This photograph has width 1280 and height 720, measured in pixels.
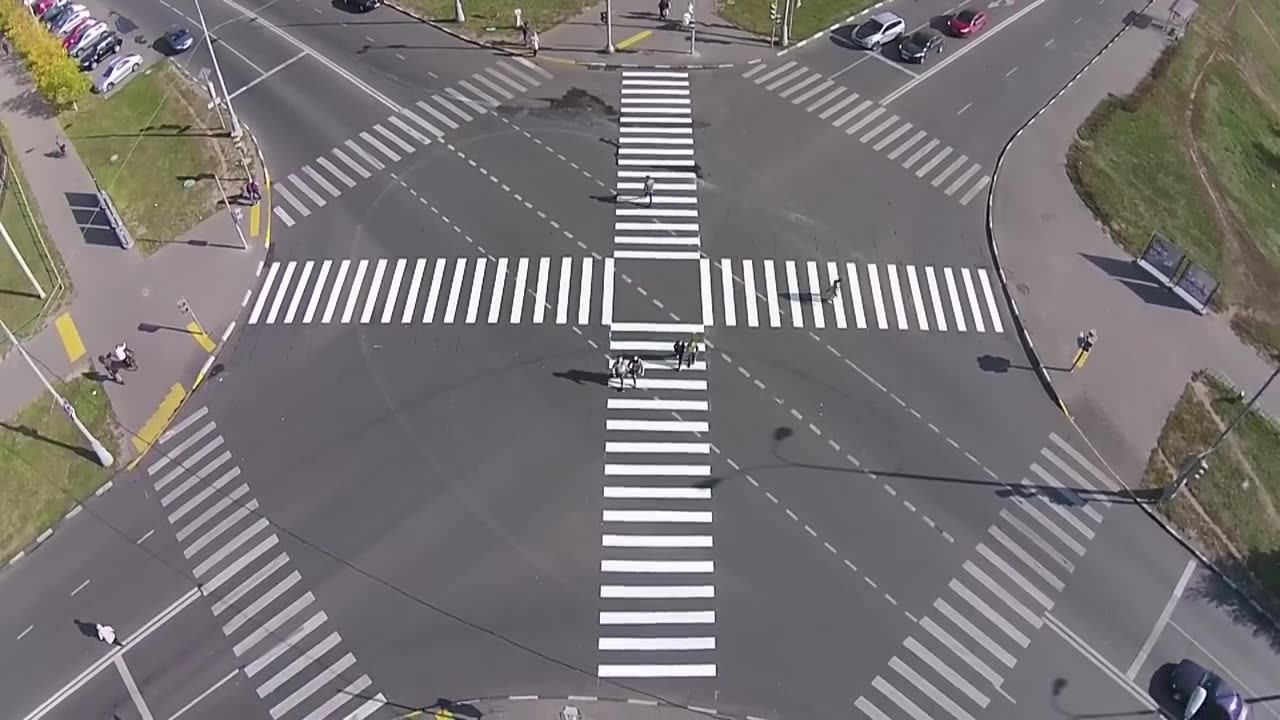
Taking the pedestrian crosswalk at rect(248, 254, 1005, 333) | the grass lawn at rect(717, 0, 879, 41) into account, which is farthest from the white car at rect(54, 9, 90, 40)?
the grass lawn at rect(717, 0, 879, 41)

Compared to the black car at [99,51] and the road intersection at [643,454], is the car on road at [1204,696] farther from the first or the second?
the black car at [99,51]

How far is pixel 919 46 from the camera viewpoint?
6225cm

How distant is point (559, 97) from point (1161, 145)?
43.1 m

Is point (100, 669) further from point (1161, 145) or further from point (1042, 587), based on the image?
point (1161, 145)

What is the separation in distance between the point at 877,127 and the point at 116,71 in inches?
2242

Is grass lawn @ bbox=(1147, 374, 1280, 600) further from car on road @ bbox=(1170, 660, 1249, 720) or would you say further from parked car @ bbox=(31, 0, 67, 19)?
parked car @ bbox=(31, 0, 67, 19)

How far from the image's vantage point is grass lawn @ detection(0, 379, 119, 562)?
40.6 meters

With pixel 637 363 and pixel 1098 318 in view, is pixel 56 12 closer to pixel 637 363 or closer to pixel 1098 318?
pixel 637 363

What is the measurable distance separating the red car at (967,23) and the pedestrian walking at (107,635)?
221ft

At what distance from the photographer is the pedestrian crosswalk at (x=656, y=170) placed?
169ft

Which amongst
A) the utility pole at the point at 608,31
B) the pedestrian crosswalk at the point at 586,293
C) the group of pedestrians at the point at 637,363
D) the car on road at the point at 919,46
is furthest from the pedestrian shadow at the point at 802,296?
the utility pole at the point at 608,31

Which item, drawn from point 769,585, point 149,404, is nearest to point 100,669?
point 149,404

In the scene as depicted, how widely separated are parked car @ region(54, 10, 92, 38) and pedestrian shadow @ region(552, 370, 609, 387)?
175ft

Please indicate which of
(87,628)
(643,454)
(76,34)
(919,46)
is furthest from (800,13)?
(87,628)
